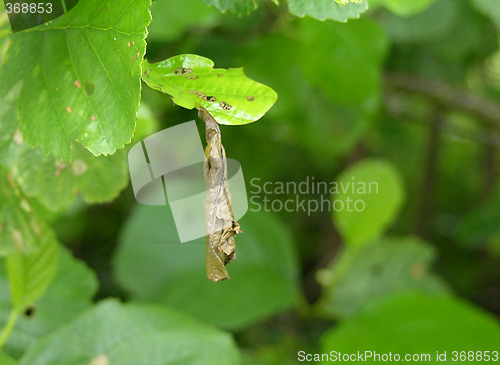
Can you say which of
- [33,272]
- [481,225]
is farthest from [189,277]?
[481,225]

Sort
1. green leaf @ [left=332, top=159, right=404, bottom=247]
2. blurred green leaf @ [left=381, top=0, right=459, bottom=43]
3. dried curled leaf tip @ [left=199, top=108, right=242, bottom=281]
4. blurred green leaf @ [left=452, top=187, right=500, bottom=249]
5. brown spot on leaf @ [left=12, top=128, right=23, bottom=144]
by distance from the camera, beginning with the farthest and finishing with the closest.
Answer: blurred green leaf @ [left=452, top=187, right=500, bottom=249] < blurred green leaf @ [left=381, top=0, right=459, bottom=43] < green leaf @ [left=332, top=159, right=404, bottom=247] < brown spot on leaf @ [left=12, top=128, right=23, bottom=144] < dried curled leaf tip @ [left=199, top=108, right=242, bottom=281]

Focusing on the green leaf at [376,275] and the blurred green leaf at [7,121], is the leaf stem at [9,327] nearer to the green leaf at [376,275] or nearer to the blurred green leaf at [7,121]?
the blurred green leaf at [7,121]

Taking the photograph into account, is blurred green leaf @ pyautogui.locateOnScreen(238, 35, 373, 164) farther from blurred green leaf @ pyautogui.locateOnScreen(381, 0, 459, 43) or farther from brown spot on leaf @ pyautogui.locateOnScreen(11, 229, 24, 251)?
brown spot on leaf @ pyautogui.locateOnScreen(11, 229, 24, 251)

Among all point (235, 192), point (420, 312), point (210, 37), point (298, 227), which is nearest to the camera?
point (235, 192)

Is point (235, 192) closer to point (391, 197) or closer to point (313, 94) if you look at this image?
point (391, 197)

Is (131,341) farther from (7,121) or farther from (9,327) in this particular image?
(7,121)

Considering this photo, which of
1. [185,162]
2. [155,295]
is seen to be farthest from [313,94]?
[185,162]

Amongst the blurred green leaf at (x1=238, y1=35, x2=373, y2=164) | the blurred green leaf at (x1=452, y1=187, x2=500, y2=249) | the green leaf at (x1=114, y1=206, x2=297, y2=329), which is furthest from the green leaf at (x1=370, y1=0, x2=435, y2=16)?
the blurred green leaf at (x1=452, y1=187, x2=500, y2=249)
